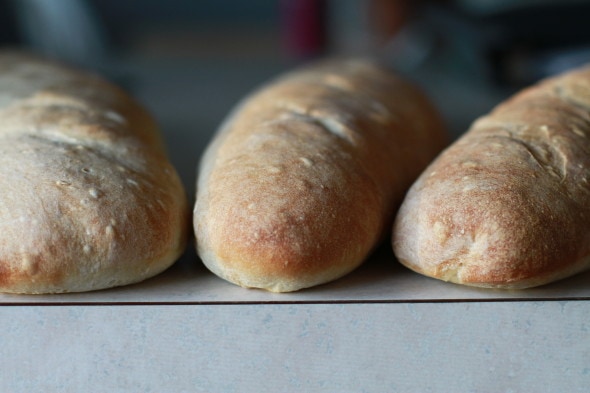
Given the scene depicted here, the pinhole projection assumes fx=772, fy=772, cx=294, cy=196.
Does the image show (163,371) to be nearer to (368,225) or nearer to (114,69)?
(368,225)

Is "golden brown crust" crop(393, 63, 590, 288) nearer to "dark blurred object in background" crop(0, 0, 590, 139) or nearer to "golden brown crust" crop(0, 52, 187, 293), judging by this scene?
"golden brown crust" crop(0, 52, 187, 293)

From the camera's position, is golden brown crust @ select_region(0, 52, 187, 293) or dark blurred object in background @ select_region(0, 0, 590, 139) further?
dark blurred object in background @ select_region(0, 0, 590, 139)

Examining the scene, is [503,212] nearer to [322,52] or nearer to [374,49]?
[374,49]

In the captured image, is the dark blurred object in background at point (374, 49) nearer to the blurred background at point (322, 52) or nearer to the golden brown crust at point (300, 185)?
the blurred background at point (322, 52)

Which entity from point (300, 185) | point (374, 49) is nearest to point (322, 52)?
point (374, 49)

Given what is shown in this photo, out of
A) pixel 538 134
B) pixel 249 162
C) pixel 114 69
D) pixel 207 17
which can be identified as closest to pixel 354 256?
pixel 249 162

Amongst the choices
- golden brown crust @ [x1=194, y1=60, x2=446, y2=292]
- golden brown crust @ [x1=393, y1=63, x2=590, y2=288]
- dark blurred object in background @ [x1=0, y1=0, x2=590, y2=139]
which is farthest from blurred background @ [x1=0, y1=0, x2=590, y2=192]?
golden brown crust @ [x1=393, y1=63, x2=590, y2=288]
